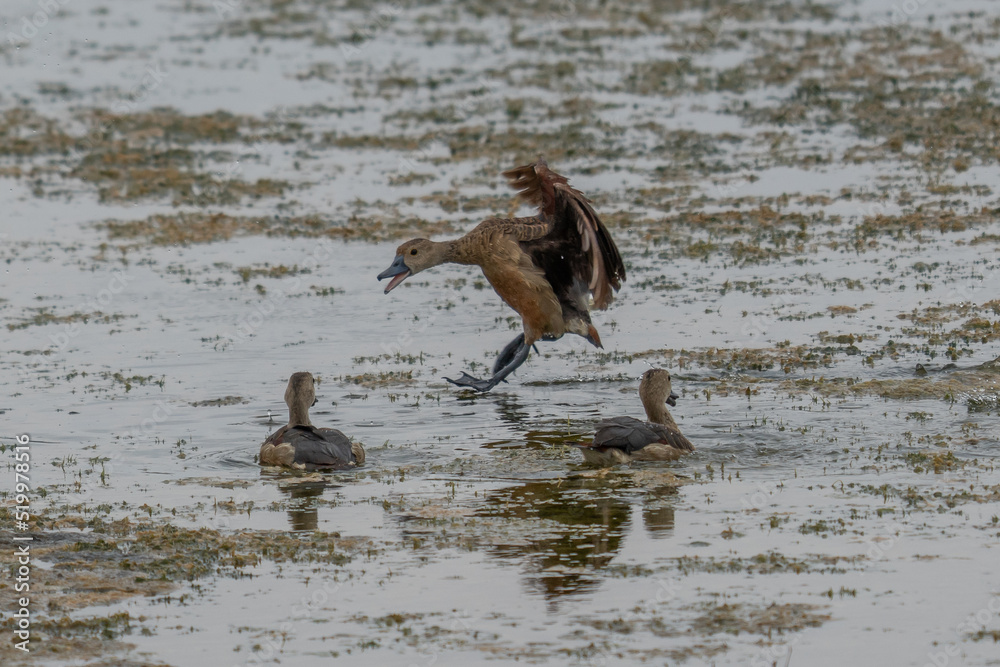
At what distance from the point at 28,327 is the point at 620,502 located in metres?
7.73

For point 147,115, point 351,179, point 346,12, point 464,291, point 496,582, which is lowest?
point 496,582

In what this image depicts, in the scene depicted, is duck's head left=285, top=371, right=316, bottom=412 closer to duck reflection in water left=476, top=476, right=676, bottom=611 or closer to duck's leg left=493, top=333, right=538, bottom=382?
duck reflection in water left=476, top=476, right=676, bottom=611

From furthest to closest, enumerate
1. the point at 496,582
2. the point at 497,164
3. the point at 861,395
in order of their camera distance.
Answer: the point at 497,164 → the point at 861,395 → the point at 496,582

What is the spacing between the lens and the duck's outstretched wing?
12109 mm

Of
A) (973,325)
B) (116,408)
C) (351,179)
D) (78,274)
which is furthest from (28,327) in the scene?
(973,325)

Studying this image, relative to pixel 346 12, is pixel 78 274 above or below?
below

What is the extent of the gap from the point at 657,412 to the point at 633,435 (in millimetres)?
737

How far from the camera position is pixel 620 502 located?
9406 mm

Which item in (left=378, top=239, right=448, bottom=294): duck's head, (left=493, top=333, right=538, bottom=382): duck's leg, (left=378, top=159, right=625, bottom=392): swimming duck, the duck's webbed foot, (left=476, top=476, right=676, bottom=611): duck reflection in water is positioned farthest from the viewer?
(left=493, top=333, right=538, bottom=382): duck's leg

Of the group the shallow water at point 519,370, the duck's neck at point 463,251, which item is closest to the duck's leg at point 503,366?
the shallow water at point 519,370

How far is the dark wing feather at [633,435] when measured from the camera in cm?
1010

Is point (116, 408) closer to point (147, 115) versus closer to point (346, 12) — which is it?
point (147, 115)

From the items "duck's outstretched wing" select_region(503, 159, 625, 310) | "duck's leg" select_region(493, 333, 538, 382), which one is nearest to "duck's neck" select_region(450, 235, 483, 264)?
"duck's outstretched wing" select_region(503, 159, 625, 310)

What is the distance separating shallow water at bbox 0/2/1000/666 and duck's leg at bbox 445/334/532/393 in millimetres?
177
